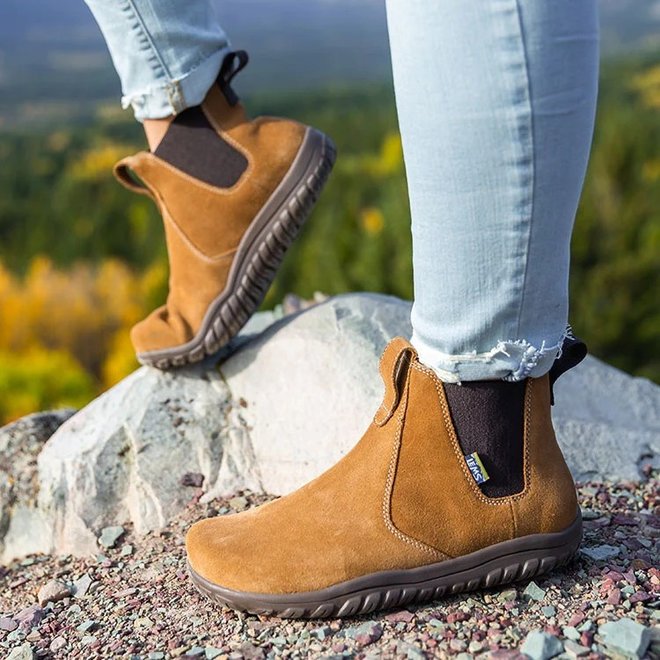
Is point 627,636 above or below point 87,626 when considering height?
above

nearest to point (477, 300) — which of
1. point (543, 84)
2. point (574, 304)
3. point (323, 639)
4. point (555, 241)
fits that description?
point (555, 241)

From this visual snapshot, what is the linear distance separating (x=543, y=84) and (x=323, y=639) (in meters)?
0.94

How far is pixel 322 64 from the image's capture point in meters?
90.2

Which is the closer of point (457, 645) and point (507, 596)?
point (457, 645)

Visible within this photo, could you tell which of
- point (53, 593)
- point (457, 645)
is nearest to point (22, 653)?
point (53, 593)

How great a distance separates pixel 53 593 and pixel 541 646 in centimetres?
109

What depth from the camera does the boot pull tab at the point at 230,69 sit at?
218 cm

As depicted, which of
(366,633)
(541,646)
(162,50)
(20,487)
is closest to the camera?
(541,646)

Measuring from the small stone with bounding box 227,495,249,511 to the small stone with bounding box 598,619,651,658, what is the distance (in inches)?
41.1

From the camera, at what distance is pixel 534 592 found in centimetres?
155

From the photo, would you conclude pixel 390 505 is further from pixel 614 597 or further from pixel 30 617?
pixel 30 617

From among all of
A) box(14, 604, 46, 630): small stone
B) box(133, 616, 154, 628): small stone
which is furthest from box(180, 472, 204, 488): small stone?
box(133, 616, 154, 628): small stone

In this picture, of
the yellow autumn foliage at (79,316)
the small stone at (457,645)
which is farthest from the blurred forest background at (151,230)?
the small stone at (457,645)

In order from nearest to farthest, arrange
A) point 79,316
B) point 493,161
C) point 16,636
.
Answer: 1. point 493,161
2. point 16,636
3. point 79,316
